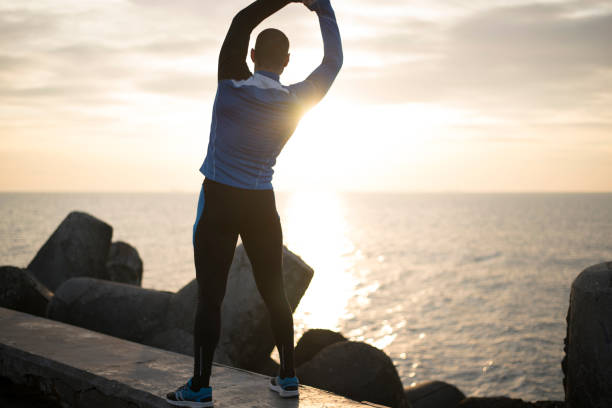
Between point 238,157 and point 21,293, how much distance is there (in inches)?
234

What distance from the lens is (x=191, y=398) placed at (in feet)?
11.3

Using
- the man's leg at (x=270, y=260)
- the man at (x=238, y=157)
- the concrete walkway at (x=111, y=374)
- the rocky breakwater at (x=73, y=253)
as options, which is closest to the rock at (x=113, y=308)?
the concrete walkway at (x=111, y=374)

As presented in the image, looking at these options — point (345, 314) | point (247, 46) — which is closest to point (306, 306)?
point (345, 314)

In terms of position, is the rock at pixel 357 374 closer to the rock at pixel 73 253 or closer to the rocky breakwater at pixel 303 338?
the rocky breakwater at pixel 303 338

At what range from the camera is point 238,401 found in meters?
3.69

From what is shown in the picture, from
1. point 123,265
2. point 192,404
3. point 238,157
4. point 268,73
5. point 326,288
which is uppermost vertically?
point 268,73

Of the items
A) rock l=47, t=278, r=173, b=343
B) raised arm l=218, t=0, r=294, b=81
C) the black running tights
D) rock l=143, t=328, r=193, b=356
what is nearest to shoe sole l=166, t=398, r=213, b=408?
the black running tights

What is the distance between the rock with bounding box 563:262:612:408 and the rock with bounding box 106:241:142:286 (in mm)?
10691

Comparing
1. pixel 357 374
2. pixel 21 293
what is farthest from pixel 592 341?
pixel 21 293

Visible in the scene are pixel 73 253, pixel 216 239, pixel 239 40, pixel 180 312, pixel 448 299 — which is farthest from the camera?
pixel 448 299

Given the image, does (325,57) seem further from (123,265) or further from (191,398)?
(123,265)

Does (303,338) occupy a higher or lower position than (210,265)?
lower

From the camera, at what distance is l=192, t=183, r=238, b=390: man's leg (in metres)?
3.43

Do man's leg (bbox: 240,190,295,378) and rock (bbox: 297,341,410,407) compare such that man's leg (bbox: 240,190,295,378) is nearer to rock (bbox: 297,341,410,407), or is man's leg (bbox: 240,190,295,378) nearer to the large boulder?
rock (bbox: 297,341,410,407)
